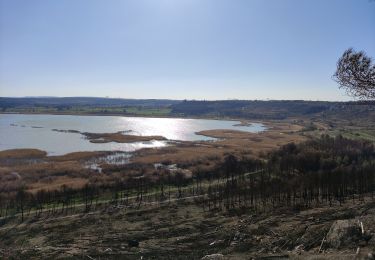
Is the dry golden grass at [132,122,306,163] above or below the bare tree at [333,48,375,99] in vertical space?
below

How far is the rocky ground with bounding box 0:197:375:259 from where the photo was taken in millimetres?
15836

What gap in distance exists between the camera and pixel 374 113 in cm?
14025

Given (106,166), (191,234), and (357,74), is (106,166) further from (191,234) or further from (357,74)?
(357,74)

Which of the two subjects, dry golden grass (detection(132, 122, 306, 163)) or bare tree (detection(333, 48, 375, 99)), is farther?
dry golden grass (detection(132, 122, 306, 163))

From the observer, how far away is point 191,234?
25266 mm

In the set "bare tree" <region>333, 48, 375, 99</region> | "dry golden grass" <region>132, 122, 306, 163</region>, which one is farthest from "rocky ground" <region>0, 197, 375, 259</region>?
"dry golden grass" <region>132, 122, 306, 163</region>

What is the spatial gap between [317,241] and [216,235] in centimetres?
839

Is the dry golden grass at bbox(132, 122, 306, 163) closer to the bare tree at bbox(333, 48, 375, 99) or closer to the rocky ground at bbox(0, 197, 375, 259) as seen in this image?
the rocky ground at bbox(0, 197, 375, 259)

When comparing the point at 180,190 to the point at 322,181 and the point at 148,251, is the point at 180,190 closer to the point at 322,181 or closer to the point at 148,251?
the point at 322,181

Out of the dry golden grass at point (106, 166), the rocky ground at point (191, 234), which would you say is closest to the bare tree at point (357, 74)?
the rocky ground at point (191, 234)

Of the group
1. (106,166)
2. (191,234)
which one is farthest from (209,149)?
(191,234)

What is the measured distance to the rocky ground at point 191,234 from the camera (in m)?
15.8

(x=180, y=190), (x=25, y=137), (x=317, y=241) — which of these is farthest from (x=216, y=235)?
(x=25, y=137)

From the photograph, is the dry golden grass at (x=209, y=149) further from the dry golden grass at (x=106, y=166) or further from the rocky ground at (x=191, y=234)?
the rocky ground at (x=191, y=234)
